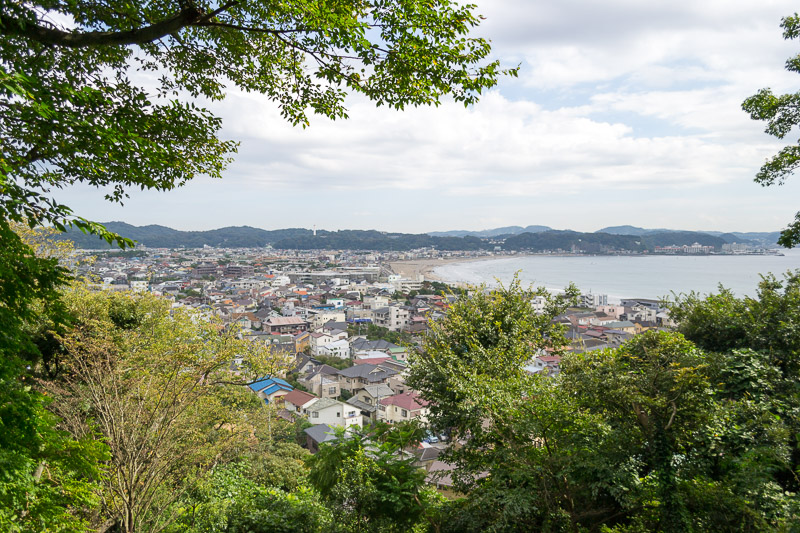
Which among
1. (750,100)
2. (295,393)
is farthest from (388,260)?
(750,100)

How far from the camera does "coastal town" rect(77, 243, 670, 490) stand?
19.5 metres

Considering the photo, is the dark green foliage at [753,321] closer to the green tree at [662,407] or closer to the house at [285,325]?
the green tree at [662,407]

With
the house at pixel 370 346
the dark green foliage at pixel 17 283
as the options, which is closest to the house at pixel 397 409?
the house at pixel 370 346

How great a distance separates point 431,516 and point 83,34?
6753 mm

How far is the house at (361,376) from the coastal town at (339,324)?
0.25 feet

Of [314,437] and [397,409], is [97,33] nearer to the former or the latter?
[314,437]

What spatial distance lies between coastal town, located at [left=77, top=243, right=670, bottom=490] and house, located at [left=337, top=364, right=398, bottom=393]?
8cm

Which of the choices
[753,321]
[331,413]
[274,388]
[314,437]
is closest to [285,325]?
[274,388]

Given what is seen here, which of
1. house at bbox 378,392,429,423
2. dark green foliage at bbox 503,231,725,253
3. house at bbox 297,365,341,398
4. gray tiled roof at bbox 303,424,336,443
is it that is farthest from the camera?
dark green foliage at bbox 503,231,725,253

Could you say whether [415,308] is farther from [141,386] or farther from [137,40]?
[137,40]

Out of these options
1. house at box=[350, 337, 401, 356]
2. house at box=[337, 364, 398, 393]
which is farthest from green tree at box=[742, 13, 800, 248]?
house at box=[350, 337, 401, 356]

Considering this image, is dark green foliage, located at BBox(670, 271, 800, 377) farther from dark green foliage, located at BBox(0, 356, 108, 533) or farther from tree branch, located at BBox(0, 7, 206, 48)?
dark green foliage, located at BBox(0, 356, 108, 533)

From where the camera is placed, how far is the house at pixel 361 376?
29906 millimetres

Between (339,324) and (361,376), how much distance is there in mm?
22125
